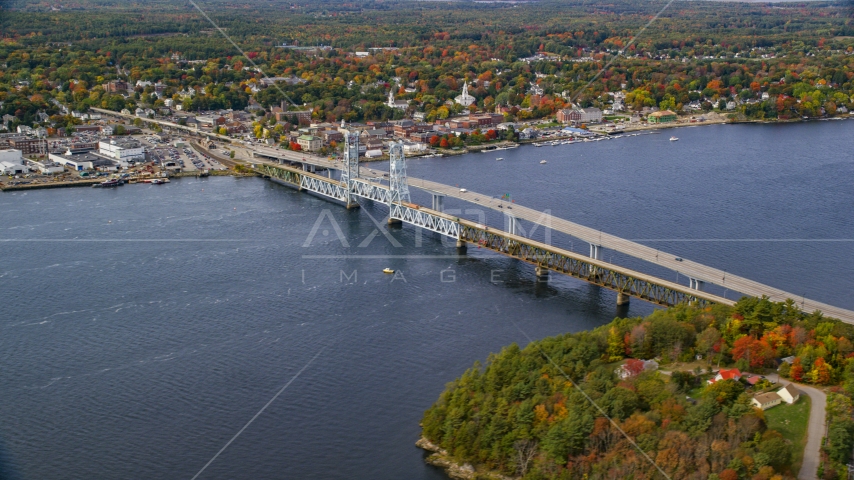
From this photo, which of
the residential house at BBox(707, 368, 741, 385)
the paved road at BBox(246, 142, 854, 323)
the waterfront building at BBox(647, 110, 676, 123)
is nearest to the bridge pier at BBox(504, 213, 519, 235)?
the paved road at BBox(246, 142, 854, 323)

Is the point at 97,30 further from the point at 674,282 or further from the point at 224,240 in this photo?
the point at 674,282

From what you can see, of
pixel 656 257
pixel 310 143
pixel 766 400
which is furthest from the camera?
pixel 310 143

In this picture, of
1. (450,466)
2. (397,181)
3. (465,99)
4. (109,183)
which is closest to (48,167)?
(109,183)

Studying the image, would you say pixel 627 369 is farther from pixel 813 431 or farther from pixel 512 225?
pixel 512 225

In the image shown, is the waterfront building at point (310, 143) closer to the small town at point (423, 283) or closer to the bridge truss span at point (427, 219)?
the small town at point (423, 283)

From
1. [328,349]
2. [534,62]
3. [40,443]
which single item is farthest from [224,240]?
[534,62]

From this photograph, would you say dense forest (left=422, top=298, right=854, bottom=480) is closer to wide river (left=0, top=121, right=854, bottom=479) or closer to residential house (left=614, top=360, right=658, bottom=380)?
residential house (left=614, top=360, right=658, bottom=380)

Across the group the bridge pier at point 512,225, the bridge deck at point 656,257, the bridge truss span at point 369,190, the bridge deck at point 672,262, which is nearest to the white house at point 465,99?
the bridge truss span at point 369,190

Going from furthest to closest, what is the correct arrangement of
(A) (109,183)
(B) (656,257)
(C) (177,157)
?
(C) (177,157)
(A) (109,183)
(B) (656,257)
